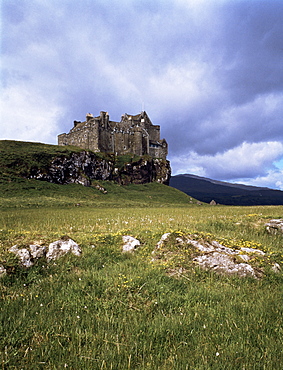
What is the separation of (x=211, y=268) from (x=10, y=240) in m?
6.86

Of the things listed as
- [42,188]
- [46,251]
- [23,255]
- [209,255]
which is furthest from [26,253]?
[42,188]

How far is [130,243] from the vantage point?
8094mm

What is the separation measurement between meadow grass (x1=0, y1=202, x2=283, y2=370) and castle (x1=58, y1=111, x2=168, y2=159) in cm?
8751

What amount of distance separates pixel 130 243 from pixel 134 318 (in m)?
4.00

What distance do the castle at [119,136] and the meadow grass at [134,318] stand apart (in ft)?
287

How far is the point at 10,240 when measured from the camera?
728cm

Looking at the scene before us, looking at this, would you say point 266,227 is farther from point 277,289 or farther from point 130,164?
point 130,164

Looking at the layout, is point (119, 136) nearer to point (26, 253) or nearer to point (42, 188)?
point (42, 188)

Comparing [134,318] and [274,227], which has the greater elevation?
[274,227]

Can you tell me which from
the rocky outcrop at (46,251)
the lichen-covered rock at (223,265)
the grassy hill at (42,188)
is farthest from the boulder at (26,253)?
the grassy hill at (42,188)

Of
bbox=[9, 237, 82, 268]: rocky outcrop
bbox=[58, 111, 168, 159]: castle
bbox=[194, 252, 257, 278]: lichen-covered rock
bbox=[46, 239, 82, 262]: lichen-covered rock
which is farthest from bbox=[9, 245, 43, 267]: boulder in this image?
bbox=[58, 111, 168, 159]: castle

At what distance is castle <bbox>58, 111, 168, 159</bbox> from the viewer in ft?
295

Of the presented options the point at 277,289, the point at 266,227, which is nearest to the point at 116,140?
the point at 266,227

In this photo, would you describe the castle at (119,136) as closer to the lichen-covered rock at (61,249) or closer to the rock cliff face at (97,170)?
the rock cliff face at (97,170)
